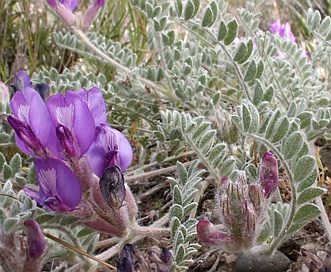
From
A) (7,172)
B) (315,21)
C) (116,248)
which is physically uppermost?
(315,21)

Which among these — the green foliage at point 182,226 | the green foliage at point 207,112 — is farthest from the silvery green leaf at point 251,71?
the green foliage at point 182,226

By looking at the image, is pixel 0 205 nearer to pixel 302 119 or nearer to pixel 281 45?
pixel 302 119

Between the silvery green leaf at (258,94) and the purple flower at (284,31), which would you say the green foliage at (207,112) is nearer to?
the silvery green leaf at (258,94)

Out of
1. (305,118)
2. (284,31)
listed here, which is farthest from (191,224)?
(284,31)

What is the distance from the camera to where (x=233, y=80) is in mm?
1825

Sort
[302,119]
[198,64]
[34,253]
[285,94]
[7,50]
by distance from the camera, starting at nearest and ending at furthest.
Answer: [34,253]
[302,119]
[285,94]
[198,64]
[7,50]

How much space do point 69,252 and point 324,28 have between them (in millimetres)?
854

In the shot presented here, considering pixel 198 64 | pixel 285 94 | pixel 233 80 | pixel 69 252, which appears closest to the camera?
pixel 69 252

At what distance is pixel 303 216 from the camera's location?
87cm

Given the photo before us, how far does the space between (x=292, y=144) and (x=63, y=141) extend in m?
0.37

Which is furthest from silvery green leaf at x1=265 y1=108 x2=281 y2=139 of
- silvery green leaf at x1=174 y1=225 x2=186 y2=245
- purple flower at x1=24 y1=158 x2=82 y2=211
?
purple flower at x1=24 y1=158 x2=82 y2=211

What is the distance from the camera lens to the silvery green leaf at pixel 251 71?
1254 millimetres

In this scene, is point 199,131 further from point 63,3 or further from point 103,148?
point 63,3

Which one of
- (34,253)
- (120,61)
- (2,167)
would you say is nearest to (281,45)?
(120,61)
